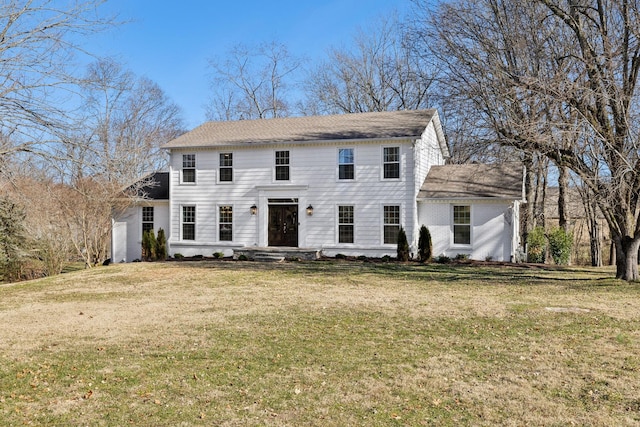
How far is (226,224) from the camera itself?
22.4 metres

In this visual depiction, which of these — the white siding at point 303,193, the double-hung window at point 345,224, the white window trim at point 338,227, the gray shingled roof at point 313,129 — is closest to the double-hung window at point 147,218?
the white siding at point 303,193

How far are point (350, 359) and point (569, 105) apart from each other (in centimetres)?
1005

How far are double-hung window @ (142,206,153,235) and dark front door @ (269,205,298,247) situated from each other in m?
6.18

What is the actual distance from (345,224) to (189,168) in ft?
25.4

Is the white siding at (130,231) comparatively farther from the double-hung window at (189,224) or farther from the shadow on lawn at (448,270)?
the shadow on lawn at (448,270)

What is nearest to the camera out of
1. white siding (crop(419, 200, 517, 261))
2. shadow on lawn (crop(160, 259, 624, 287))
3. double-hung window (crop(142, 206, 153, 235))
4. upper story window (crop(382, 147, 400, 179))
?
shadow on lawn (crop(160, 259, 624, 287))

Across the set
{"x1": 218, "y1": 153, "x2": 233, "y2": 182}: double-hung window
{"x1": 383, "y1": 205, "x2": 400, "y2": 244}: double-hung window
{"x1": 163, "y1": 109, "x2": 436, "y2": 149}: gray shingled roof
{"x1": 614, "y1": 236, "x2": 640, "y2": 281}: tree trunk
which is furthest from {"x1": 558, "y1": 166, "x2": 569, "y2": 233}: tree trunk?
{"x1": 218, "y1": 153, "x2": 233, "y2": 182}: double-hung window

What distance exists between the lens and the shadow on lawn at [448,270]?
47.2ft

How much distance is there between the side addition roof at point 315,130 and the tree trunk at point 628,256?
330 inches

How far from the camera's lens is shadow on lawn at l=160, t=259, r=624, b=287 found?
47.2ft

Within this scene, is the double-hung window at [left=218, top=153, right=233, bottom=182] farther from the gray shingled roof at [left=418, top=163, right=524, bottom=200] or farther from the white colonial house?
the gray shingled roof at [left=418, top=163, right=524, bottom=200]

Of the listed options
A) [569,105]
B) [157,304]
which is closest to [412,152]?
[569,105]

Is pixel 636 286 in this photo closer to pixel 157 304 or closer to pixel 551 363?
pixel 551 363

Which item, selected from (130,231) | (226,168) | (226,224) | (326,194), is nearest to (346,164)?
(326,194)
